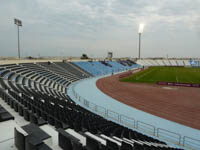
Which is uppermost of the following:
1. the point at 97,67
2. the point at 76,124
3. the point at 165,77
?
the point at 97,67

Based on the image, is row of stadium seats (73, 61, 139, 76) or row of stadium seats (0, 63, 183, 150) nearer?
row of stadium seats (0, 63, 183, 150)

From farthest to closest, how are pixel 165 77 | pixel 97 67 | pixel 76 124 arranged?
pixel 97 67
pixel 165 77
pixel 76 124

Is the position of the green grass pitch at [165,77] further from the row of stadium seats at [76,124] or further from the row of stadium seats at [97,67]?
the row of stadium seats at [76,124]

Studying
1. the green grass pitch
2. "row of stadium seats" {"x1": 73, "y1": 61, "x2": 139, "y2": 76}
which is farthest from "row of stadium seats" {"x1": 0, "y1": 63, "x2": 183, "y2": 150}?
"row of stadium seats" {"x1": 73, "y1": 61, "x2": 139, "y2": 76}

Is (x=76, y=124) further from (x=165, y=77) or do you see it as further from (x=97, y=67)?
(x=97, y=67)

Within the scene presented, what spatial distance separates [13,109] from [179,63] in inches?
5193

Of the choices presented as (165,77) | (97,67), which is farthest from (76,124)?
(97,67)

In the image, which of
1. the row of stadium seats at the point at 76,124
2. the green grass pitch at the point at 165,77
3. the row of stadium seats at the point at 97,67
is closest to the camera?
the row of stadium seats at the point at 76,124

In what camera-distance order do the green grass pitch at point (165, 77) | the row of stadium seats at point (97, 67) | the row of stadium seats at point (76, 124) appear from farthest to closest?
the row of stadium seats at point (97, 67) < the green grass pitch at point (165, 77) < the row of stadium seats at point (76, 124)

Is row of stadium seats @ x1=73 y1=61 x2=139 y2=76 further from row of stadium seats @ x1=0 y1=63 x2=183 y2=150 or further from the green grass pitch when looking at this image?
row of stadium seats @ x1=0 y1=63 x2=183 y2=150

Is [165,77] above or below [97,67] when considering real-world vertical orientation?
below

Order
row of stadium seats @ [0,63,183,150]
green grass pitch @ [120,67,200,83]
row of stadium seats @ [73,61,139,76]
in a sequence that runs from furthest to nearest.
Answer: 1. row of stadium seats @ [73,61,139,76]
2. green grass pitch @ [120,67,200,83]
3. row of stadium seats @ [0,63,183,150]

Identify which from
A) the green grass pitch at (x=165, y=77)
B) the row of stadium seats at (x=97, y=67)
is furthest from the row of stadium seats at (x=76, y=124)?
the row of stadium seats at (x=97, y=67)

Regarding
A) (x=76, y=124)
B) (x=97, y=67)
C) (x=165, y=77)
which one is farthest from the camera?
(x=97, y=67)
